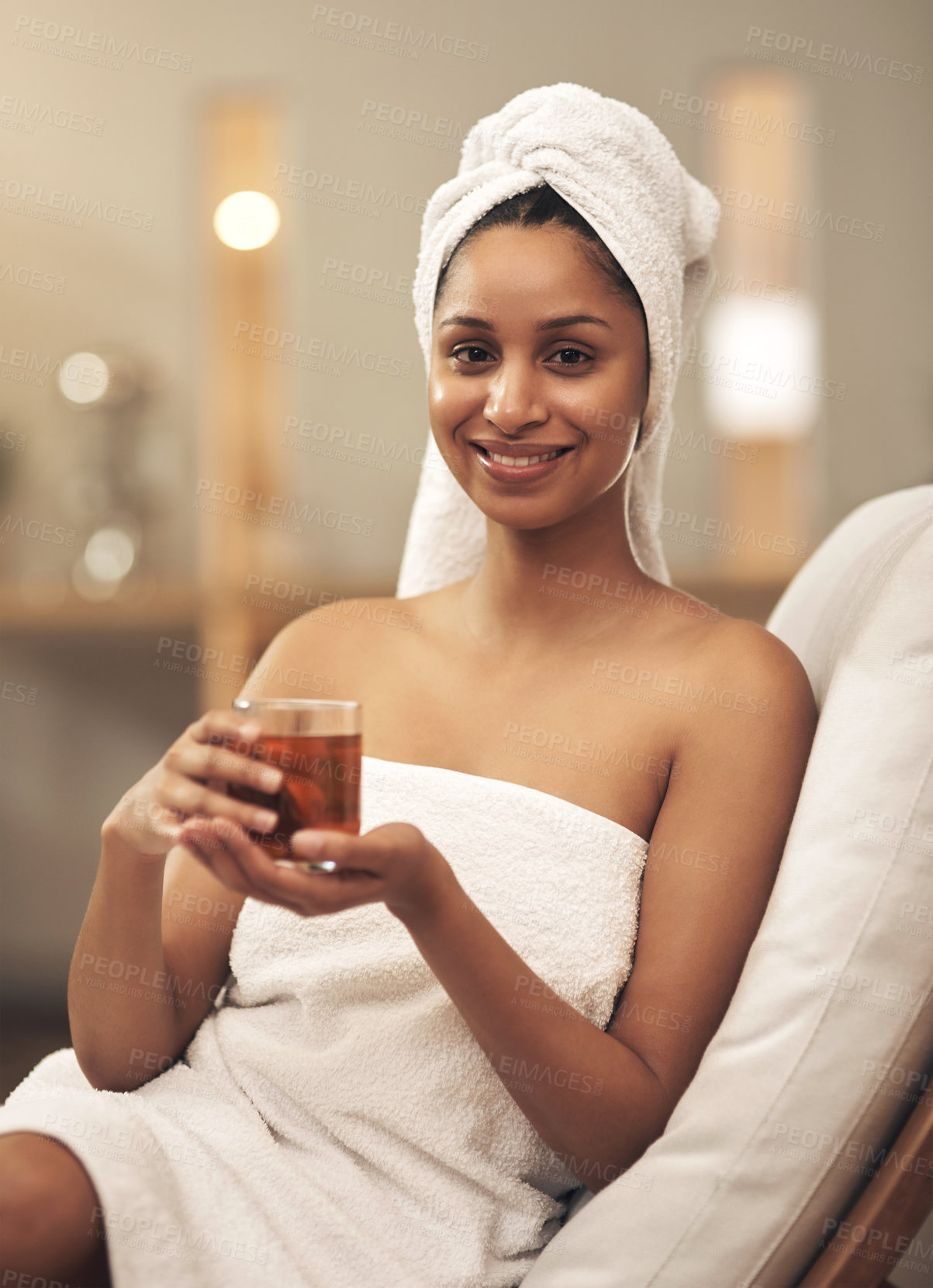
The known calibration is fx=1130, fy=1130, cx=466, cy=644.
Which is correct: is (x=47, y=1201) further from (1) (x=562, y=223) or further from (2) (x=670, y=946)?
(1) (x=562, y=223)

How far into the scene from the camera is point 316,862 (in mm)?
731

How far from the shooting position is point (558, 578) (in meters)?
1.18

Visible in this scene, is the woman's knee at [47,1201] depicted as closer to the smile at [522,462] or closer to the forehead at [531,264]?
the smile at [522,462]

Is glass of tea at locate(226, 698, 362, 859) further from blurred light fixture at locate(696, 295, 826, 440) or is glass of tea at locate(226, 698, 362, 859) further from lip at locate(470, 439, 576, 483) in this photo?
blurred light fixture at locate(696, 295, 826, 440)

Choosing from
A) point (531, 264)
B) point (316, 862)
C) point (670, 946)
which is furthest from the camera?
point (531, 264)

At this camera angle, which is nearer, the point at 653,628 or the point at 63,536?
the point at 653,628

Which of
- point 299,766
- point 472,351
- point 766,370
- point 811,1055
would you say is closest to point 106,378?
point 766,370

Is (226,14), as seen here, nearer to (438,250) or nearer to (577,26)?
(577,26)

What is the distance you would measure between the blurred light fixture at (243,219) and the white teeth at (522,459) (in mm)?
1747

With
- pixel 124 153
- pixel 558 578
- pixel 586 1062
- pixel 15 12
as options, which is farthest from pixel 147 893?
pixel 15 12

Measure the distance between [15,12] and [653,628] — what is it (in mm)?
2558

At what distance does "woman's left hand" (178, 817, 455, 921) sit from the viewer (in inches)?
28.9

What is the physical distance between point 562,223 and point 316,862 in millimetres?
666

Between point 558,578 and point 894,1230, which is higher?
point 558,578
